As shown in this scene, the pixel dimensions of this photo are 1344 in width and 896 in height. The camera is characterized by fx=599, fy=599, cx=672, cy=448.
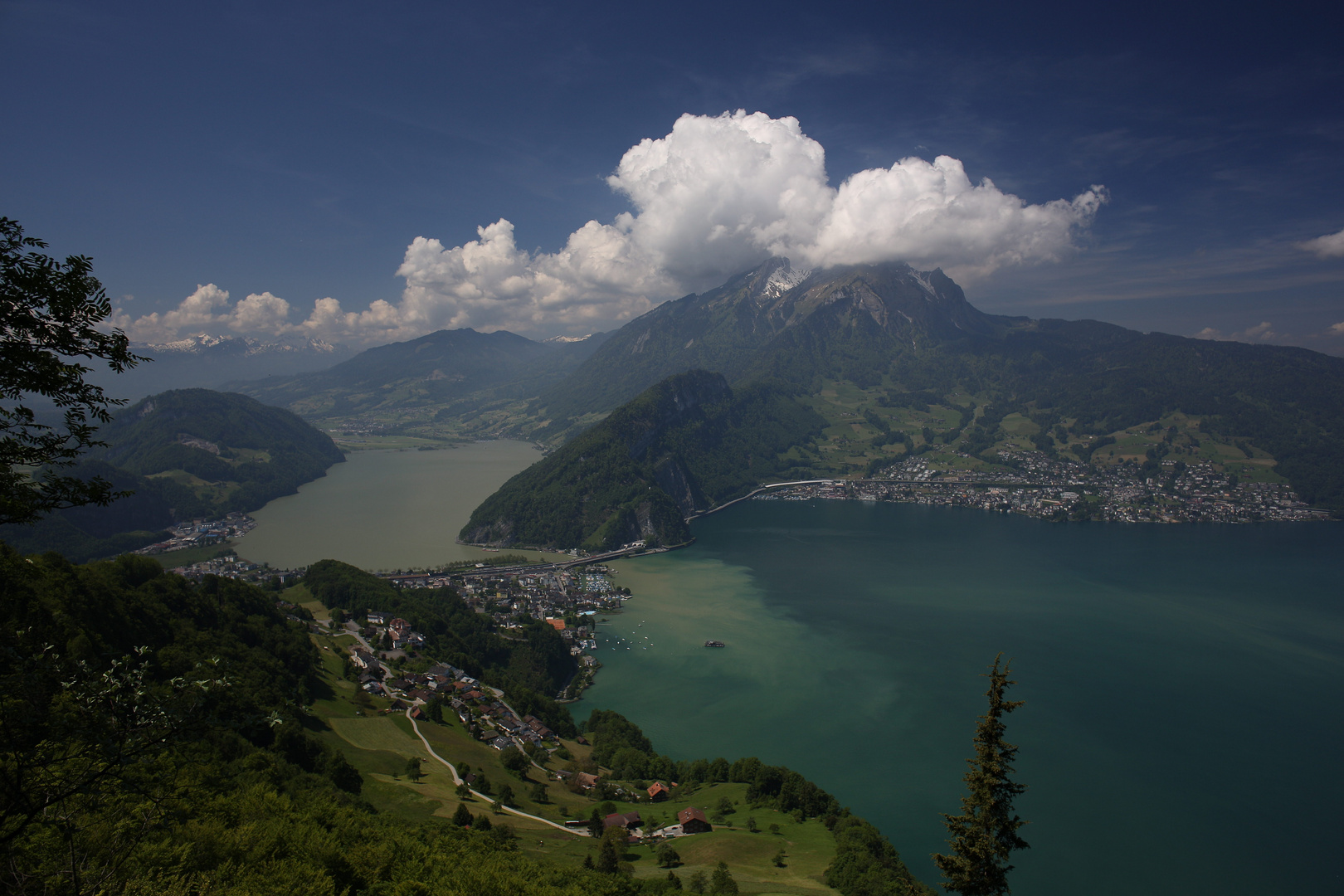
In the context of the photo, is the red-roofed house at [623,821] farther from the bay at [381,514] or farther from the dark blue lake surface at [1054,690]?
the bay at [381,514]

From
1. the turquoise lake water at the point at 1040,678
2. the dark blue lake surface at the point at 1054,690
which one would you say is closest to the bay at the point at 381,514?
the turquoise lake water at the point at 1040,678

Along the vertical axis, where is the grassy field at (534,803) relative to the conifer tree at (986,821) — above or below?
below

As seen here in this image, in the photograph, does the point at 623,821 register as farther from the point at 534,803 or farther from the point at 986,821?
the point at 986,821

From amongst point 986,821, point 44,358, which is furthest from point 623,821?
point 44,358

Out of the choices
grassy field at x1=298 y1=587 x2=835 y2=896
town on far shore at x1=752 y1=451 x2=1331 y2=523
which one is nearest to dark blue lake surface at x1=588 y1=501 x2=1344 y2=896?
grassy field at x1=298 y1=587 x2=835 y2=896

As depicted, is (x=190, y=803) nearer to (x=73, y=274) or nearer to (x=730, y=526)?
(x=73, y=274)
